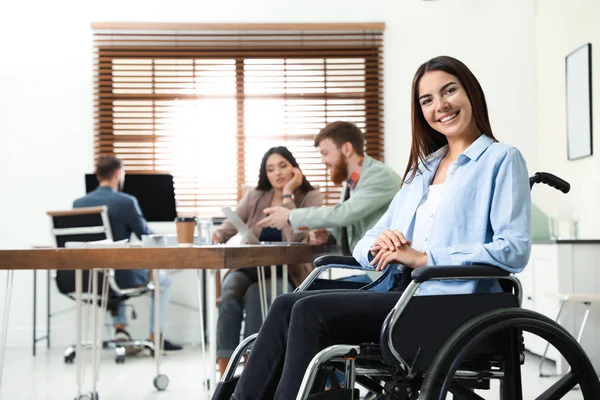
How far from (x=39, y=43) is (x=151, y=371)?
108 inches

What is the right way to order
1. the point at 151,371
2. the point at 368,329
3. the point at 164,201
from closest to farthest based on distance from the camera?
the point at 368,329 → the point at 151,371 → the point at 164,201

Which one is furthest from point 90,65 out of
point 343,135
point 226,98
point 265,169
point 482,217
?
point 482,217

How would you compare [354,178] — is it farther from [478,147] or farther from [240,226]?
[478,147]

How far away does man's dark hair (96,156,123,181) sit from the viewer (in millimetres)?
4922

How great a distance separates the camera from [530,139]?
5812 millimetres

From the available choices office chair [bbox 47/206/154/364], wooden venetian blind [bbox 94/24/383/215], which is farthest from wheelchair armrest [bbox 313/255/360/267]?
wooden venetian blind [bbox 94/24/383/215]

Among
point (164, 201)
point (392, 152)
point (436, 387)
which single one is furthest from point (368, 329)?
point (392, 152)

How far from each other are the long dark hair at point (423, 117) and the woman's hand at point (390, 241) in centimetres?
29

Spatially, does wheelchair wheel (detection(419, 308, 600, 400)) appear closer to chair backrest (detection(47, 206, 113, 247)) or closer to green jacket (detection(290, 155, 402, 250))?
green jacket (detection(290, 155, 402, 250))

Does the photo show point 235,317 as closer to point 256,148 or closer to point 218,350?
point 218,350

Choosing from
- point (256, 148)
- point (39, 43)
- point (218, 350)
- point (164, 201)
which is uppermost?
point (39, 43)

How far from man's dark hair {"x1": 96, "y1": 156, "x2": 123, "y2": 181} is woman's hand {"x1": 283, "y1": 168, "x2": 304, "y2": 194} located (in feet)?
4.67

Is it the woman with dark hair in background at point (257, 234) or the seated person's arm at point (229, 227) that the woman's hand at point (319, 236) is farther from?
the seated person's arm at point (229, 227)

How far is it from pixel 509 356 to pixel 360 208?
5.32 feet
